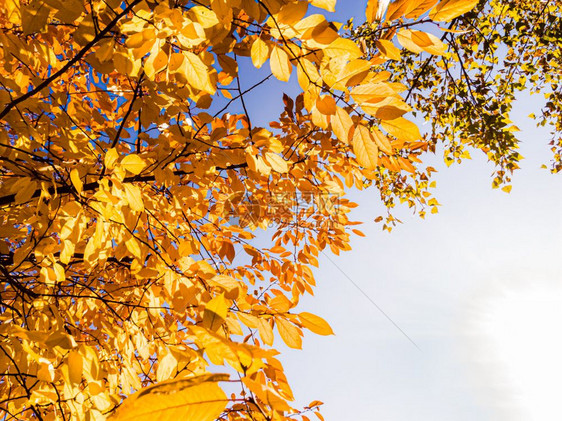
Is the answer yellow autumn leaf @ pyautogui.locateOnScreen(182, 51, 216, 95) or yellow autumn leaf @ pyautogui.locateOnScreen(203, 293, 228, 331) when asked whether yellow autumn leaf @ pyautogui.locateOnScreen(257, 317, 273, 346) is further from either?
yellow autumn leaf @ pyautogui.locateOnScreen(182, 51, 216, 95)

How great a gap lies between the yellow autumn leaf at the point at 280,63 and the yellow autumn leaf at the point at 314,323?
0.73m

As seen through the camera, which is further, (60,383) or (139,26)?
(60,383)

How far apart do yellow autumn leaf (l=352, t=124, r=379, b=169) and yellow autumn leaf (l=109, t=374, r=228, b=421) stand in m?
0.69

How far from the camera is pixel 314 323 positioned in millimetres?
937

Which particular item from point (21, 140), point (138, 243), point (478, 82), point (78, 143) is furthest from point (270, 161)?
point (478, 82)

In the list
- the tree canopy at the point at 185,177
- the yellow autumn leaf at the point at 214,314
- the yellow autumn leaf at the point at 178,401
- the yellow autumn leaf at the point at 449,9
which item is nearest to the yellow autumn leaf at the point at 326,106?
the tree canopy at the point at 185,177

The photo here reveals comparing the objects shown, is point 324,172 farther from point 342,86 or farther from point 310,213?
point 342,86

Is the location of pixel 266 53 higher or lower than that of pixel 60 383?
higher

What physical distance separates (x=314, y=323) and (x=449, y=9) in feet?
3.22

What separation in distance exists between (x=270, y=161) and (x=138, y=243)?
779 mm

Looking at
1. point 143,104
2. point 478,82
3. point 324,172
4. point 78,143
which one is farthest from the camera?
point 478,82

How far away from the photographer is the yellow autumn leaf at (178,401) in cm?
38

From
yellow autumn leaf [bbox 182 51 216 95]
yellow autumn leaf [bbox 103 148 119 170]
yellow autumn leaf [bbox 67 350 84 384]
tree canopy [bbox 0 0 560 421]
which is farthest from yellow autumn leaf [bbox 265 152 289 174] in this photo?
yellow autumn leaf [bbox 67 350 84 384]

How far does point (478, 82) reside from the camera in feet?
11.6
